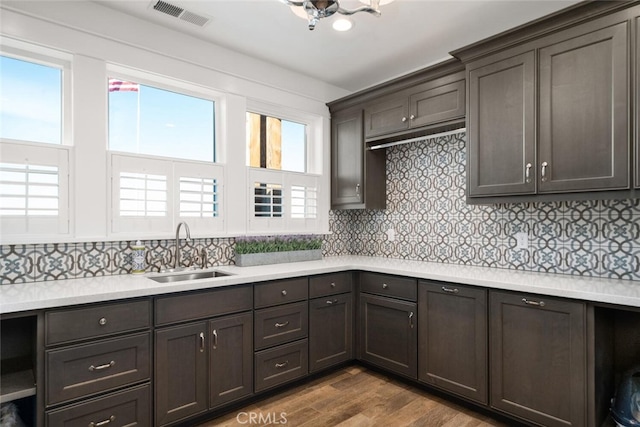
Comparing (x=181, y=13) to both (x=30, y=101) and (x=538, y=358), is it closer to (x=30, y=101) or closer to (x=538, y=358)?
(x=30, y=101)

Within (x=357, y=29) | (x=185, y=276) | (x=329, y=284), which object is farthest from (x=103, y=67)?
(x=329, y=284)

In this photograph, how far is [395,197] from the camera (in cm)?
372

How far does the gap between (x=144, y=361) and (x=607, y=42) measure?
3.18 m

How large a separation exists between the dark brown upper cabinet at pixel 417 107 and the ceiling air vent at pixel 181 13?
1.63 meters

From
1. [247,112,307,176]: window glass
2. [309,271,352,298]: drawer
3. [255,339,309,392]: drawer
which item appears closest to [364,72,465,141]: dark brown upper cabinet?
[247,112,307,176]: window glass

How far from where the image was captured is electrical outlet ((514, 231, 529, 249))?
276cm

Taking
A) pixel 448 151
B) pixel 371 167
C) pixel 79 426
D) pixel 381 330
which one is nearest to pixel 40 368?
pixel 79 426

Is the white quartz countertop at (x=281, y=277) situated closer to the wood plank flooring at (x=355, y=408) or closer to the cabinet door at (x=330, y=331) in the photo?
the cabinet door at (x=330, y=331)

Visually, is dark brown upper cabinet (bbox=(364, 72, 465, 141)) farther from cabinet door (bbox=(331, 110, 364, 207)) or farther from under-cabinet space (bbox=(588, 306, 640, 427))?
under-cabinet space (bbox=(588, 306, 640, 427))

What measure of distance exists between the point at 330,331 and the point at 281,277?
0.72 m

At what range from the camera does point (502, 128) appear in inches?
98.9

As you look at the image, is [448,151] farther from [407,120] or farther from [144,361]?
[144,361]

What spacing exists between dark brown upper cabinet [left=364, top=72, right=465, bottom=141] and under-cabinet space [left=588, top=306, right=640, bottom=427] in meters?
1.64

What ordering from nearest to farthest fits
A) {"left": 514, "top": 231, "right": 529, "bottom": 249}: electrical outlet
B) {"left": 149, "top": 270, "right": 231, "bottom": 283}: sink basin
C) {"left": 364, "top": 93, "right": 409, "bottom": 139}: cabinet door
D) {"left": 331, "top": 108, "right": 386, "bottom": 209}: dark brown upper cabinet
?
{"left": 149, "top": 270, "right": 231, "bottom": 283}: sink basin
{"left": 514, "top": 231, "right": 529, "bottom": 249}: electrical outlet
{"left": 364, "top": 93, "right": 409, "bottom": 139}: cabinet door
{"left": 331, "top": 108, "right": 386, "bottom": 209}: dark brown upper cabinet
